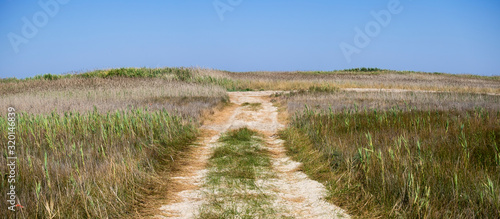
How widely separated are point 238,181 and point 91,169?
2.37 meters

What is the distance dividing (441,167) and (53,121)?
9.15 metres

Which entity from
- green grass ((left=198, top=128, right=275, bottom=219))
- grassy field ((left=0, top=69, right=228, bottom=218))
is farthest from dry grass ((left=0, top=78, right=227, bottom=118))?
green grass ((left=198, top=128, right=275, bottom=219))

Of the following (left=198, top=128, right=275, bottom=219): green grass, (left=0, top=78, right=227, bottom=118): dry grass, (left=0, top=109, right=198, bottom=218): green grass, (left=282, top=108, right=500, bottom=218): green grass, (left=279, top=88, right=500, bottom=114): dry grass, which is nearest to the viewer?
(left=282, top=108, right=500, bottom=218): green grass

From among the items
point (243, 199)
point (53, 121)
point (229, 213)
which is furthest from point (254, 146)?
point (53, 121)

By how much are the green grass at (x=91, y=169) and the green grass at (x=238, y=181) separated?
3.09ft

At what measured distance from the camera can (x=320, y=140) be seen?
844cm

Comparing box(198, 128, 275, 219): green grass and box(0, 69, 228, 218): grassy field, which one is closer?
box(0, 69, 228, 218): grassy field

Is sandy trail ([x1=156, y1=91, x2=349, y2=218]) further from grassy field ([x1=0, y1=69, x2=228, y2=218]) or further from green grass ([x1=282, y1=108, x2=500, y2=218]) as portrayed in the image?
grassy field ([x1=0, y1=69, x2=228, y2=218])

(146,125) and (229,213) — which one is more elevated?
(146,125)

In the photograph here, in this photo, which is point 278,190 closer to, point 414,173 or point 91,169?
point 414,173

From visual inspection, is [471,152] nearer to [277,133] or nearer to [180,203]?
[180,203]

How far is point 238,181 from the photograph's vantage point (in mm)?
6078

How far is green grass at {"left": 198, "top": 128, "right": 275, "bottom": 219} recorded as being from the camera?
4.69 meters

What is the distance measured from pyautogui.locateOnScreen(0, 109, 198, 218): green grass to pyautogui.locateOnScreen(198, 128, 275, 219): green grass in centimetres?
94
